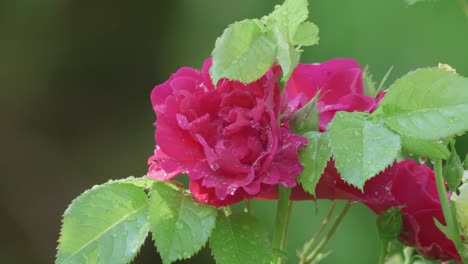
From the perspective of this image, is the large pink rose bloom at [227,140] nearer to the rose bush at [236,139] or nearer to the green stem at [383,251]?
the rose bush at [236,139]

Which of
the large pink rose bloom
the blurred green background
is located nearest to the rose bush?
the large pink rose bloom

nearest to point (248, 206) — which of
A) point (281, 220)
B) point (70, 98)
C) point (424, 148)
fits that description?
point (281, 220)

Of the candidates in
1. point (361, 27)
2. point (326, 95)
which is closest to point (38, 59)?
point (361, 27)

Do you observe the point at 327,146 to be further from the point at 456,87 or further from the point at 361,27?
the point at 361,27

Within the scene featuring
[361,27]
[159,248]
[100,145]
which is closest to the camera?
[159,248]

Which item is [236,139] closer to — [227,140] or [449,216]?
[227,140]
